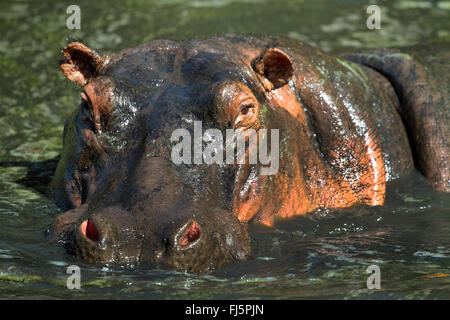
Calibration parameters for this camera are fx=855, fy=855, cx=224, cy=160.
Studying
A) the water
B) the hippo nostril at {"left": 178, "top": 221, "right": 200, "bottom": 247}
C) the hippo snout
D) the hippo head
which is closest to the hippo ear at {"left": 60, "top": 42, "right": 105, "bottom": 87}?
the hippo head

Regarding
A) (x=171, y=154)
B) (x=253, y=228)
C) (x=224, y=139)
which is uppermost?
(x=224, y=139)

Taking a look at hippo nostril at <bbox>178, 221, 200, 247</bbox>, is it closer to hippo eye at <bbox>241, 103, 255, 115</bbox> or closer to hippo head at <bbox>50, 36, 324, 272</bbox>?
hippo head at <bbox>50, 36, 324, 272</bbox>

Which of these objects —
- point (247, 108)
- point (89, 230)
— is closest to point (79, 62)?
point (247, 108)

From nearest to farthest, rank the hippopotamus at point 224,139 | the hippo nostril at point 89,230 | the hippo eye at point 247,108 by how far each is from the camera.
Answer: the hippo nostril at point 89,230 < the hippopotamus at point 224,139 < the hippo eye at point 247,108

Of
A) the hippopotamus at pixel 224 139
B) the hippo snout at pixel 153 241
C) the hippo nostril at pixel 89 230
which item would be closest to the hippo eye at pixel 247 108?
the hippopotamus at pixel 224 139

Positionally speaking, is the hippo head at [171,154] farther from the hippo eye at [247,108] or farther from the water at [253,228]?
the water at [253,228]

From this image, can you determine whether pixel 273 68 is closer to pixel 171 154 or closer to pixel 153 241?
pixel 171 154

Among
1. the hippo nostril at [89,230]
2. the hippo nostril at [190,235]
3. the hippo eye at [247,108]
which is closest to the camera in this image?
the hippo nostril at [190,235]

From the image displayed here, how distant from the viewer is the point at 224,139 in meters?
6.04

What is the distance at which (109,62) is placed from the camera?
22.0ft

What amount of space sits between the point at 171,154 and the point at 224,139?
47cm

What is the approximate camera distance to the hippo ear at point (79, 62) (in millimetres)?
6754
